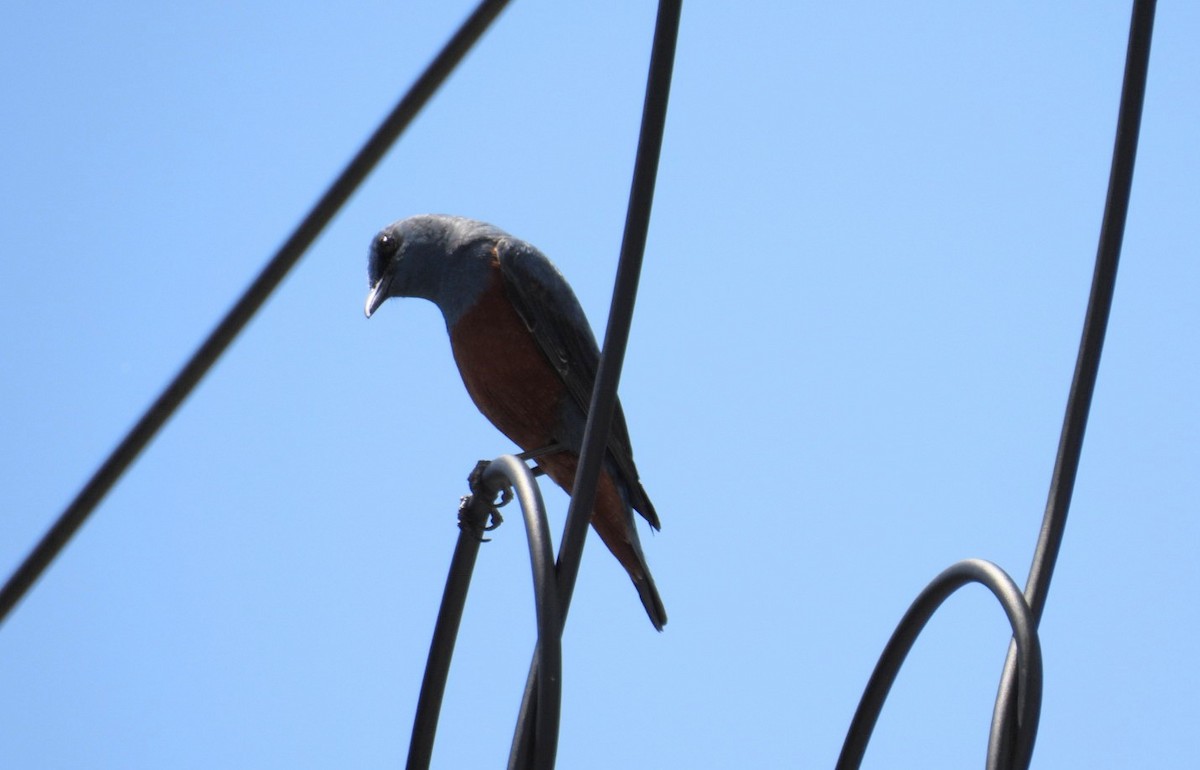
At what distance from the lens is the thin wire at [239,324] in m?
2.11

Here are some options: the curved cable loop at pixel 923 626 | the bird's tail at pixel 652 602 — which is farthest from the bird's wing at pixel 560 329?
the curved cable loop at pixel 923 626

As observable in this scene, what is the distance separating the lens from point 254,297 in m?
2.18

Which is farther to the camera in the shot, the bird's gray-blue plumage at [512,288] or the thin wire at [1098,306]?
the bird's gray-blue plumage at [512,288]

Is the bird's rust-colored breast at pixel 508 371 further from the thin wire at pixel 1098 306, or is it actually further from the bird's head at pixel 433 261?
the thin wire at pixel 1098 306

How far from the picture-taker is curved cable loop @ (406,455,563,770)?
1796 millimetres

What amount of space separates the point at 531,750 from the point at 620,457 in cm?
348

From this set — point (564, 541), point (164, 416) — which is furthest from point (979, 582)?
point (164, 416)

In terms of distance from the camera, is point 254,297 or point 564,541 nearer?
point 564,541

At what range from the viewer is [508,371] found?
518cm

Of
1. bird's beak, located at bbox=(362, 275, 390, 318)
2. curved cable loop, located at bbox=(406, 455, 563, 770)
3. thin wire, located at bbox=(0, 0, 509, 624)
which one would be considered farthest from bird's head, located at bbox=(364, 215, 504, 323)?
thin wire, located at bbox=(0, 0, 509, 624)

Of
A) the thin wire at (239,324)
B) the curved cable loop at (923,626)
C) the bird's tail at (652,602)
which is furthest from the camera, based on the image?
the bird's tail at (652,602)

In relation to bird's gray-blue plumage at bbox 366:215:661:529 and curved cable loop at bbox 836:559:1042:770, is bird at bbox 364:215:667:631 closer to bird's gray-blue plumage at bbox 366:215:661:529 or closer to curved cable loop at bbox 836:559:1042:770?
bird's gray-blue plumage at bbox 366:215:661:529

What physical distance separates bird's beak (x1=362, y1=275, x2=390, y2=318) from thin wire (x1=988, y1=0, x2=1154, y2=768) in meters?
3.88

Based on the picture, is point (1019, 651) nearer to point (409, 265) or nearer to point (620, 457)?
point (620, 457)
